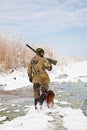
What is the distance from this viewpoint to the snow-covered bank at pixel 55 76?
79.1 ft

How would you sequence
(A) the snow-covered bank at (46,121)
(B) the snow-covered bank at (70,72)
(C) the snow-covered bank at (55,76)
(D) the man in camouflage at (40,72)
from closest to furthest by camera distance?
(A) the snow-covered bank at (46,121) → (D) the man in camouflage at (40,72) → (C) the snow-covered bank at (55,76) → (B) the snow-covered bank at (70,72)

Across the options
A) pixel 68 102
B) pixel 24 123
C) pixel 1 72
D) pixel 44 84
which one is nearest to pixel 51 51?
pixel 1 72

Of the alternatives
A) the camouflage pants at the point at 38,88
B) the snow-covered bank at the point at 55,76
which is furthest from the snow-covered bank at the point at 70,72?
the camouflage pants at the point at 38,88

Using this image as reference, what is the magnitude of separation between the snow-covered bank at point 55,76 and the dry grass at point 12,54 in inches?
24.7

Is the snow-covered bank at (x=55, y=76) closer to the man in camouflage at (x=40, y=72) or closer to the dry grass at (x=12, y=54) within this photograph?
the dry grass at (x=12, y=54)

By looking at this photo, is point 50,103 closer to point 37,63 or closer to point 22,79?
point 37,63

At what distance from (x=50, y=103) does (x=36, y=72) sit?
1.18 metres

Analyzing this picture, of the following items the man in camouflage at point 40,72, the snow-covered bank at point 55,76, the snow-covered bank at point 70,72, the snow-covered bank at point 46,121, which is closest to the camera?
the snow-covered bank at point 46,121

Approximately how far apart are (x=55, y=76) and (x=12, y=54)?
3979mm

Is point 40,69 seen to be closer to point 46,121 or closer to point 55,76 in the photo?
point 46,121

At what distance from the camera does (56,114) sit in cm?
1083

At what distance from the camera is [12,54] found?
29984 mm

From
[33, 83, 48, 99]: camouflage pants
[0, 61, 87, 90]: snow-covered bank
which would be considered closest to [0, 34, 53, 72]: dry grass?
[0, 61, 87, 90]: snow-covered bank

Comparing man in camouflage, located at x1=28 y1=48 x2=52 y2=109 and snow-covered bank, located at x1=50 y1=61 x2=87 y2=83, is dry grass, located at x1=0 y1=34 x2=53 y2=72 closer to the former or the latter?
snow-covered bank, located at x1=50 y1=61 x2=87 y2=83
